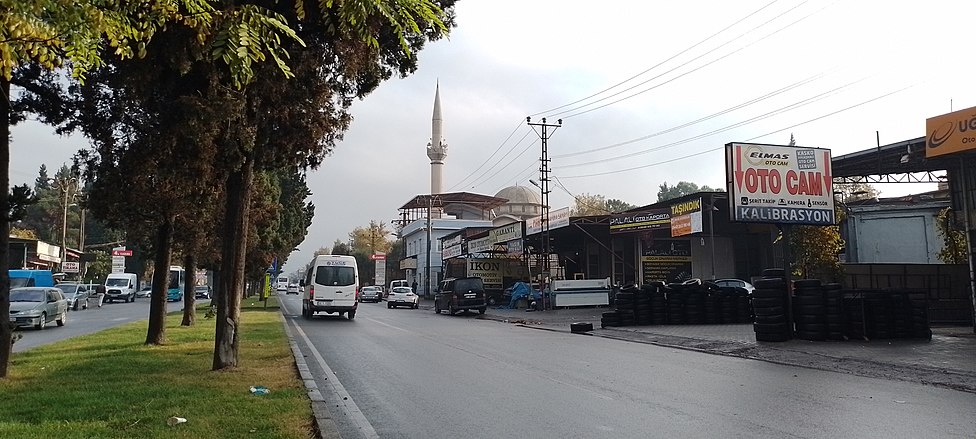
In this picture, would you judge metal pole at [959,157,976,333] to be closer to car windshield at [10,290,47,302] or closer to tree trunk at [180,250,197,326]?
tree trunk at [180,250,197,326]

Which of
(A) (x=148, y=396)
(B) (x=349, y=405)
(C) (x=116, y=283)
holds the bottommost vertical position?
(B) (x=349, y=405)

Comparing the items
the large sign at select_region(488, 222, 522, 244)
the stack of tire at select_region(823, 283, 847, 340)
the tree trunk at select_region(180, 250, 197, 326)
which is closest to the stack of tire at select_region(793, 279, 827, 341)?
the stack of tire at select_region(823, 283, 847, 340)

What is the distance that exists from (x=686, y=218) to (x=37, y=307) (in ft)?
88.4

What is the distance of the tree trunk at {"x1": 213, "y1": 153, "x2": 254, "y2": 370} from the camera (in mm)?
10844

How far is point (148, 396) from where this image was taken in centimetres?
832

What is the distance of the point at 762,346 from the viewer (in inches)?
625

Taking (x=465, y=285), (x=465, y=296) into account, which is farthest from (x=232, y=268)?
(x=465, y=285)

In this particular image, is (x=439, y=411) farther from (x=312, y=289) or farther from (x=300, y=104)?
(x=312, y=289)

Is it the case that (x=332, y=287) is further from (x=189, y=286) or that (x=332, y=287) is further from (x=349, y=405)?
(x=349, y=405)

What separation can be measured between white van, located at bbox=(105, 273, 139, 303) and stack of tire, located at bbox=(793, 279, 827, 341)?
55.5 m

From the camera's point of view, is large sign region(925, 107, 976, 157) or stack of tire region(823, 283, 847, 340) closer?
stack of tire region(823, 283, 847, 340)

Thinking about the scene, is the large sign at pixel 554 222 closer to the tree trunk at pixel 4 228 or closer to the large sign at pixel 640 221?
the large sign at pixel 640 221

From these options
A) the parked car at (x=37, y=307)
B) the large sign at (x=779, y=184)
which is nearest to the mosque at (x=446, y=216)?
the parked car at (x=37, y=307)

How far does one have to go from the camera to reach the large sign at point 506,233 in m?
45.0
